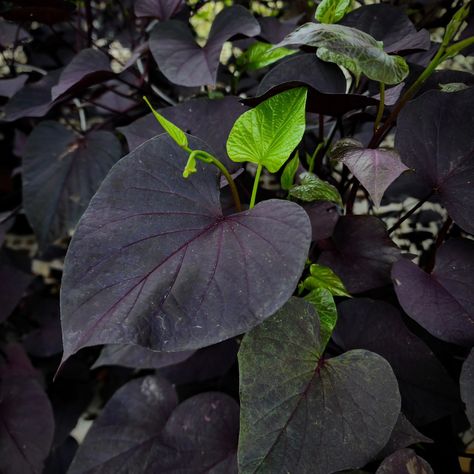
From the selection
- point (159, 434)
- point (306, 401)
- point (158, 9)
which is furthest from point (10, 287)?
point (306, 401)

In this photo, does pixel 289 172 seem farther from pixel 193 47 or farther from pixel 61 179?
pixel 61 179

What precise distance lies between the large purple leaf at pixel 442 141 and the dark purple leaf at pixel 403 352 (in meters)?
0.15

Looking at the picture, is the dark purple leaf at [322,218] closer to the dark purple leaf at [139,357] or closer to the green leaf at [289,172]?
the green leaf at [289,172]

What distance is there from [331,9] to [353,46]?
7.7 inches

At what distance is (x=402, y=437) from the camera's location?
477 mm

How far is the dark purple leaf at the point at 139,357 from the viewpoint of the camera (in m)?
0.63

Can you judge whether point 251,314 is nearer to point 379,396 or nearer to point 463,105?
point 379,396

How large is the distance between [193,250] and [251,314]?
3.5 inches

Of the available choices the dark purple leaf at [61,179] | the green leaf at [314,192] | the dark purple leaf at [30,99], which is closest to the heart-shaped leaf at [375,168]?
the green leaf at [314,192]

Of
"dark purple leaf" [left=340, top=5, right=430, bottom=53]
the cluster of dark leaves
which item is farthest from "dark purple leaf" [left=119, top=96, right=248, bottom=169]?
"dark purple leaf" [left=340, top=5, right=430, bottom=53]

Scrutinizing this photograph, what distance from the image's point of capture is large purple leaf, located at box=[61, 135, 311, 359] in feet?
1.25

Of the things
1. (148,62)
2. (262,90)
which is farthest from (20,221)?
(262,90)

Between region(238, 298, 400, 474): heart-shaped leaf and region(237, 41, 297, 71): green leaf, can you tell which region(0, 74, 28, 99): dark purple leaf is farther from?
region(238, 298, 400, 474): heart-shaped leaf

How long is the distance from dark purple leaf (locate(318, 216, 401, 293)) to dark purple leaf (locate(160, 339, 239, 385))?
0.23 metres
